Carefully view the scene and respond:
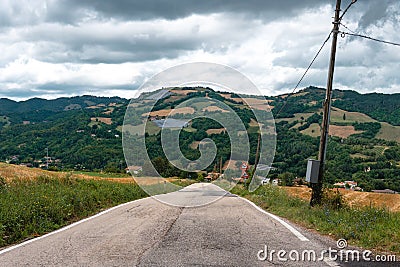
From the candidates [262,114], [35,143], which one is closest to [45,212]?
[262,114]

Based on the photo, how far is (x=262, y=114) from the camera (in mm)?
20328

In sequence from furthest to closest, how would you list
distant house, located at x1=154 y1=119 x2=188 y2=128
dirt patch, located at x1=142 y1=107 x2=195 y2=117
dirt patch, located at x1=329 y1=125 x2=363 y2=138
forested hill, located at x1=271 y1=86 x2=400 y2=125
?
forested hill, located at x1=271 y1=86 x2=400 y2=125 → dirt patch, located at x1=329 y1=125 x2=363 y2=138 → dirt patch, located at x1=142 y1=107 x2=195 y2=117 → distant house, located at x1=154 y1=119 x2=188 y2=128

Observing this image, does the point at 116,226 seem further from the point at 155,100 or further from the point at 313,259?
the point at 155,100

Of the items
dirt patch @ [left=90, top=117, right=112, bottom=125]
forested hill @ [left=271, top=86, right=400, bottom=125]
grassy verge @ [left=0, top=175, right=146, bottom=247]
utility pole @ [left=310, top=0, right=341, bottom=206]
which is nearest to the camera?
grassy verge @ [left=0, top=175, right=146, bottom=247]

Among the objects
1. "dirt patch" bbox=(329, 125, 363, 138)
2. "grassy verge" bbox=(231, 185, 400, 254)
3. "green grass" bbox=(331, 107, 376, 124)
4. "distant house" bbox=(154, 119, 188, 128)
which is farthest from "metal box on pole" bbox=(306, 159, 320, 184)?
"green grass" bbox=(331, 107, 376, 124)

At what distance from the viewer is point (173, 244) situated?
7.07 m

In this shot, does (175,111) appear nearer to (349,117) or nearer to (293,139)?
(293,139)

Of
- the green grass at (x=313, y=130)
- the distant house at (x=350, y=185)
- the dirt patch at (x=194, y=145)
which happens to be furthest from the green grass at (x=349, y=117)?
the dirt patch at (x=194, y=145)

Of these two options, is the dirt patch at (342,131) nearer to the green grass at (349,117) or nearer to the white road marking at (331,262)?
the green grass at (349,117)

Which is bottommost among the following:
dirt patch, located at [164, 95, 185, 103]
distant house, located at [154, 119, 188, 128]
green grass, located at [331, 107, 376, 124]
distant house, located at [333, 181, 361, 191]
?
distant house, located at [333, 181, 361, 191]

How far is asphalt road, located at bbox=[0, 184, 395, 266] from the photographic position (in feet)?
19.4

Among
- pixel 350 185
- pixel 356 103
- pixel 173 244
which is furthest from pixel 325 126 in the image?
pixel 356 103

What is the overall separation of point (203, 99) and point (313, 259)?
44.0ft

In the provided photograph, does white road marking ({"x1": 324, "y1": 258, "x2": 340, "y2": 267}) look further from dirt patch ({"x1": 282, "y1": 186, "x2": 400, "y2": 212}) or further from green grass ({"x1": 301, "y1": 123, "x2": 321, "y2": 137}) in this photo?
green grass ({"x1": 301, "y1": 123, "x2": 321, "y2": 137})
